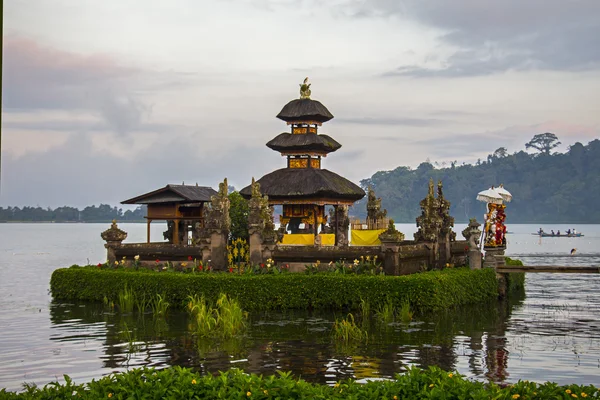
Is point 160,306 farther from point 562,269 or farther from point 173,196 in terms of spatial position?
point 562,269

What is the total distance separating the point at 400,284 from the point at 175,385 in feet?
61.6

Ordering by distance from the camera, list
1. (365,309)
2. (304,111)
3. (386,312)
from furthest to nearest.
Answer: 1. (304,111)
2. (365,309)
3. (386,312)

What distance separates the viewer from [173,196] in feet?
140

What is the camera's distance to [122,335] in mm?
25484

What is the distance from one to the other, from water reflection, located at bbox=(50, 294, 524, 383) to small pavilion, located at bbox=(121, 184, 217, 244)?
39.0 feet

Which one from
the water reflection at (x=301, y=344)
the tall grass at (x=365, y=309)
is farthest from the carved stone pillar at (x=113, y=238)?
the tall grass at (x=365, y=309)

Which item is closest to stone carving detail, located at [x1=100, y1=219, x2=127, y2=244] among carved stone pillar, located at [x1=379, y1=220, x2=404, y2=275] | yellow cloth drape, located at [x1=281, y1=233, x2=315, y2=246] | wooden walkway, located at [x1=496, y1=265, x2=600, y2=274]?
yellow cloth drape, located at [x1=281, y1=233, x2=315, y2=246]

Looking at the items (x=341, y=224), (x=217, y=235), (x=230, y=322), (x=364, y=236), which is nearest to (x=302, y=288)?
(x=217, y=235)

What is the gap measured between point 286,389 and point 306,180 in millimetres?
30559

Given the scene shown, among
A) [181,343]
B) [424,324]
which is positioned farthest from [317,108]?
[181,343]

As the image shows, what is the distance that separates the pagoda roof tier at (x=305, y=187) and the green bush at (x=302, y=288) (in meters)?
9.62

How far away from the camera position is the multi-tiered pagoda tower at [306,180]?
41844 mm

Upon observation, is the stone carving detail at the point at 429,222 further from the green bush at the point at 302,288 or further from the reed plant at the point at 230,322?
the reed plant at the point at 230,322

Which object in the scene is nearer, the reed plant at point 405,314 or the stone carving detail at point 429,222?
the reed plant at point 405,314
